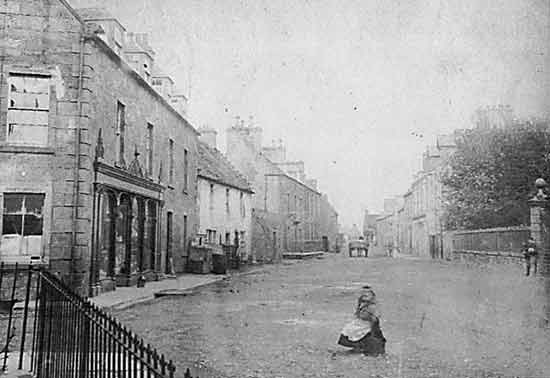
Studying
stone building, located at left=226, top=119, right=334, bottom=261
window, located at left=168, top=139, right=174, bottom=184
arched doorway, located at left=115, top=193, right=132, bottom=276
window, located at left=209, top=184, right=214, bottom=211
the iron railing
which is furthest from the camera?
window, located at left=209, top=184, right=214, bottom=211

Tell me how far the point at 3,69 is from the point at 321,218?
20.3 ft

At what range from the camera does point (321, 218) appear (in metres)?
9.81

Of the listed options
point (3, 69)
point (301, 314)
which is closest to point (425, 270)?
point (301, 314)

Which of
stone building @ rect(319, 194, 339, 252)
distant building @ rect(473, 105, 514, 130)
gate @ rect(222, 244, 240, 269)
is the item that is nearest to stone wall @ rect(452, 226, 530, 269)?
stone building @ rect(319, 194, 339, 252)

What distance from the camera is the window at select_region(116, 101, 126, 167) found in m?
12.3

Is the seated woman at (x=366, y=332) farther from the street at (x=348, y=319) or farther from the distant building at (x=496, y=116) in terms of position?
the distant building at (x=496, y=116)

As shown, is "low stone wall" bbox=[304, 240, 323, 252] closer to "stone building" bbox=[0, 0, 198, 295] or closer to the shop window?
"stone building" bbox=[0, 0, 198, 295]

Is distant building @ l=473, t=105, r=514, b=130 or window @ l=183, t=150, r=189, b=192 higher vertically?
window @ l=183, t=150, r=189, b=192

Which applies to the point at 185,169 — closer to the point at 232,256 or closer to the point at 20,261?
the point at 232,256

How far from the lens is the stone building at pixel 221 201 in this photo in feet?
68.9

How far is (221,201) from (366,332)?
1713cm

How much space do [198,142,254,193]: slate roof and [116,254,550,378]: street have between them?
9033 millimetres

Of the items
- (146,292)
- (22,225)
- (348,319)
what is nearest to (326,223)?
(348,319)

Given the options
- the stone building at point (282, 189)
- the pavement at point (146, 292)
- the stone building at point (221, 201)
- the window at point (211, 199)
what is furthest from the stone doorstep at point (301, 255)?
the window at point (211, 199)
